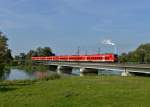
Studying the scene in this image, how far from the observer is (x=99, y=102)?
63.7 feet

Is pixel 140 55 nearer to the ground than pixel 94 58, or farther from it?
farther from it

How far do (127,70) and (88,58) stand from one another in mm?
46773

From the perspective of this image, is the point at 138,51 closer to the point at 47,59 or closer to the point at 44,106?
the point at 47,59

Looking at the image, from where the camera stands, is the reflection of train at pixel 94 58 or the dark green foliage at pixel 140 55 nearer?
the reflection of train at pixel 94 58

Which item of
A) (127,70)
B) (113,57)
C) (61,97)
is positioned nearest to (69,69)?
(113,57)

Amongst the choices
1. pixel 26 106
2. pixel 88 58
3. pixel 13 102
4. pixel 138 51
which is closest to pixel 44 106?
pixel 26 106

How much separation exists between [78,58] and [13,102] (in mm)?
117906

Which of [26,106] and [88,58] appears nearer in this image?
[26,106]

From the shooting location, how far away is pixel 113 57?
109 metres

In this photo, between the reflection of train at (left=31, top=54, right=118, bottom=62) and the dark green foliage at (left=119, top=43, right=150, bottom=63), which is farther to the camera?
the dark green foliage at (left=119, top=43, right=150, bottom=63)

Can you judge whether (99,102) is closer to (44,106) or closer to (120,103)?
(120,103)

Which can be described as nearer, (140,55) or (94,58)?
(94,58)

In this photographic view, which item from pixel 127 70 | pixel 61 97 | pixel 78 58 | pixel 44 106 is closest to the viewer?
pixel 44 106

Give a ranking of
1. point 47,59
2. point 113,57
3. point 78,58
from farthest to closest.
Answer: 1. point 47,59
2. point 78,58
3. point 113,57
